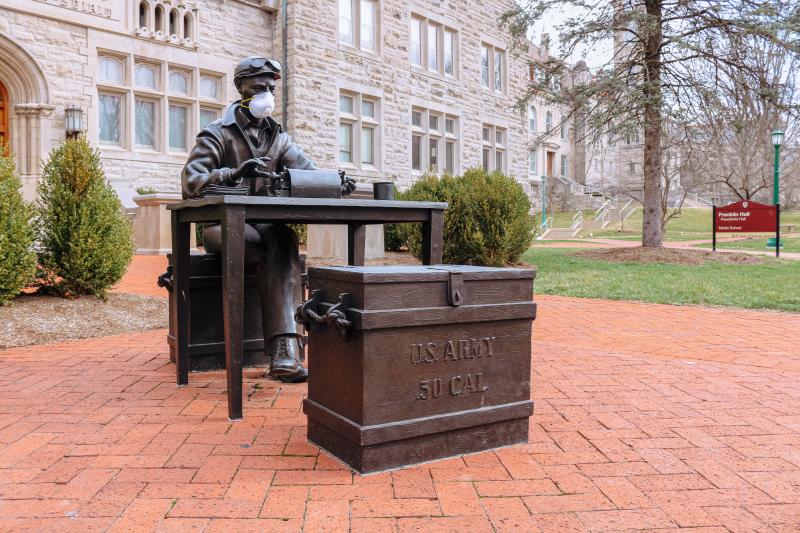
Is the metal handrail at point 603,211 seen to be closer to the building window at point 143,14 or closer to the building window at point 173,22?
the building window at point 173,22

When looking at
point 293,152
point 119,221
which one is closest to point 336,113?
point 119,221

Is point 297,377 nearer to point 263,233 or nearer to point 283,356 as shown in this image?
point 283,356

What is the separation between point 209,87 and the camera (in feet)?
58.1

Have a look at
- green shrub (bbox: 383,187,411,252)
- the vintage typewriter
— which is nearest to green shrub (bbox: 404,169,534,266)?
green shrub (bbox: 383,187,411,252)

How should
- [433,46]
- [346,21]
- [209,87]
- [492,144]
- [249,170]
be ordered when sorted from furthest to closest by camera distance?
[492,144]
[433,46]
[346,21]
[209,87]
[249,170]

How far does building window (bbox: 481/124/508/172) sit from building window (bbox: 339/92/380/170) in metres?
6.22

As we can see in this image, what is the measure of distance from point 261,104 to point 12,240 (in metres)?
3.48

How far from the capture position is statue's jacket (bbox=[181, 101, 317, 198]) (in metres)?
3.77

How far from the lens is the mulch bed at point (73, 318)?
5641 millimetres

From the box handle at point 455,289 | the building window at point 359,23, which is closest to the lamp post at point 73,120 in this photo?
the building window at point 359,23

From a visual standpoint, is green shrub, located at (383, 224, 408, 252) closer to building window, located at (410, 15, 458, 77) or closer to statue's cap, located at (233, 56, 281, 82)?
building window, located at (410, 15, 458, 77)

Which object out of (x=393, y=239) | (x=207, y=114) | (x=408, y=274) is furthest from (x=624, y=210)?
(x=408, y=274)

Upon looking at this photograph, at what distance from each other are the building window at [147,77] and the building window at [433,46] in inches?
348

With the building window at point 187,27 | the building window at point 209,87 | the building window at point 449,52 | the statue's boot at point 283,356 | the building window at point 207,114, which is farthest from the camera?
the building window at point 449,52
